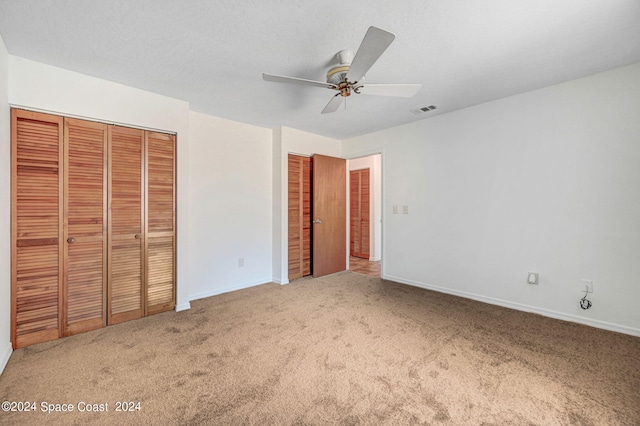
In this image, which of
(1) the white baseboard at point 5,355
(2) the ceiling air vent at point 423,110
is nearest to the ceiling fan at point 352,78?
(2) the ceiling air vent at point 423,110

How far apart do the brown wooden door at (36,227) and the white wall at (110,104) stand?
0.52ft

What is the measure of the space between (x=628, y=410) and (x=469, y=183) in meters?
2.34

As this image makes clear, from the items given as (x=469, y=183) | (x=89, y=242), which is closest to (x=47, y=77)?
(x=89, y=242)

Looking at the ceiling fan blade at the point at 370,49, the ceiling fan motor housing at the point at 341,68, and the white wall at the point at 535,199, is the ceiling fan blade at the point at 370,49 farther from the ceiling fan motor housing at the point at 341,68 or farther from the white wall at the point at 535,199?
the white wall at the point at 535,199

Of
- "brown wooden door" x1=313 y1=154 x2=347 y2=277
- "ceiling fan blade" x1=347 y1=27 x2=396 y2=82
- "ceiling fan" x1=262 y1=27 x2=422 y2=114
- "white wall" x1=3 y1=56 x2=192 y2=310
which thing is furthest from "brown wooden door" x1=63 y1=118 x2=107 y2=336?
"brown wooden door" x1=313 y1=154 x2=347 y2=277

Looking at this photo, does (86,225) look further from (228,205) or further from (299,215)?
(299,215)

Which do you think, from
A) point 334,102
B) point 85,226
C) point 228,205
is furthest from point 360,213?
point 85,226

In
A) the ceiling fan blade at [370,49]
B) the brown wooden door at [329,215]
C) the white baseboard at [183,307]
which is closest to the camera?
the ceiling fan blade at [370,49]

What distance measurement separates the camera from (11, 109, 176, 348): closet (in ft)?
7.09

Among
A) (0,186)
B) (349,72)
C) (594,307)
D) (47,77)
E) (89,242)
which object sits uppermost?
(47,77)

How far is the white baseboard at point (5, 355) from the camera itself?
1839 mm

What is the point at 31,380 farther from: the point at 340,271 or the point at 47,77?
the point at 340,271

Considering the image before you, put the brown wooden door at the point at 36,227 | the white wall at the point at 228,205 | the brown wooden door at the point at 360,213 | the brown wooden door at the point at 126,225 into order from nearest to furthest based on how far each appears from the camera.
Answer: the brown wooden door at the point at 36,227 < the brown wooden door at the point at 126,225 < the white wall at the point at 228,205 < the brown wooden door at the point at 360,213

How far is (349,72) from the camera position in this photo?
1.84 m
